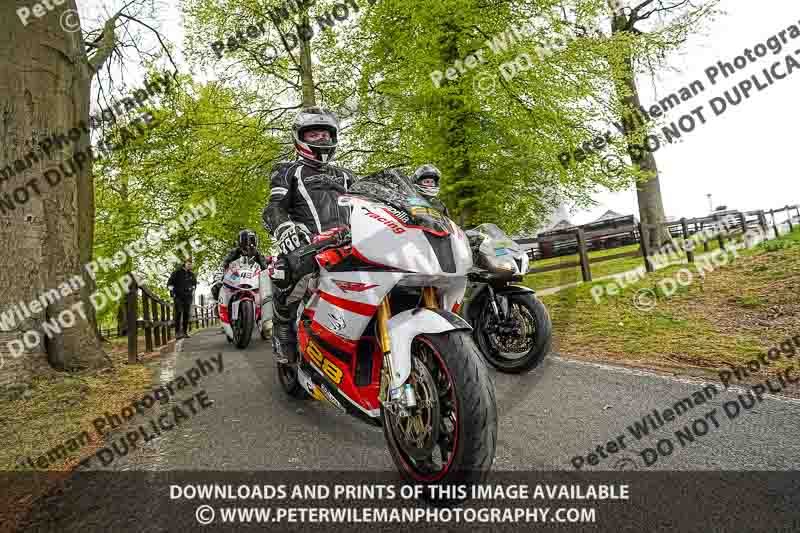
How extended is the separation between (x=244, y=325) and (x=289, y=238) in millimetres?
4972

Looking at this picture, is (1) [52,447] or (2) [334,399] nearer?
(2) [334,399]

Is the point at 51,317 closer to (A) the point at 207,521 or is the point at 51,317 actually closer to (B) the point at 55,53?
(B) the point at 55,53

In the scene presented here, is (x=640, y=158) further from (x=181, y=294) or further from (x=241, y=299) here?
(x=181, y=294)

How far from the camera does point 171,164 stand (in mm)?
13820

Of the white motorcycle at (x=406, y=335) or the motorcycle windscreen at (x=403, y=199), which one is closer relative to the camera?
the white motorcycle at (x=406, y=335)

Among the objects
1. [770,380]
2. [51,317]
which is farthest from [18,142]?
[770,380]

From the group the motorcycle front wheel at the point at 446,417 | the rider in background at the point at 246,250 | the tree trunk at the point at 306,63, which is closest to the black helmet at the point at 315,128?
the motorcycle front wheel at the point at 446,417

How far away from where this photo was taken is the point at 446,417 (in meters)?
2.21

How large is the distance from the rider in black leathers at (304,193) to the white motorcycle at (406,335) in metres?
0.81

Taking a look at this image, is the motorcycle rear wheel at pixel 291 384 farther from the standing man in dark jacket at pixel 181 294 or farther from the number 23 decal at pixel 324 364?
the standing man in dark jacket at pixel 181 294

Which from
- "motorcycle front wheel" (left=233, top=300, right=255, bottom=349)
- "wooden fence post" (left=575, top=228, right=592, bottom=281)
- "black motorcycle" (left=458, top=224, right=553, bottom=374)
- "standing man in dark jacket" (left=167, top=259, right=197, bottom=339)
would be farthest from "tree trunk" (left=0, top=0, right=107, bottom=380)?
"wooden fence post" (left=575, top=228, right=592, bottom=281)

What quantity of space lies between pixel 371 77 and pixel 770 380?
1084cm

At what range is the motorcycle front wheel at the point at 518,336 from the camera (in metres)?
4.43

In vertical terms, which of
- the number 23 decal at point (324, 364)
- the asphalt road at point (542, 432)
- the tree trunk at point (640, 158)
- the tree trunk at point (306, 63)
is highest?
the tree trunk at point (306, 63)
